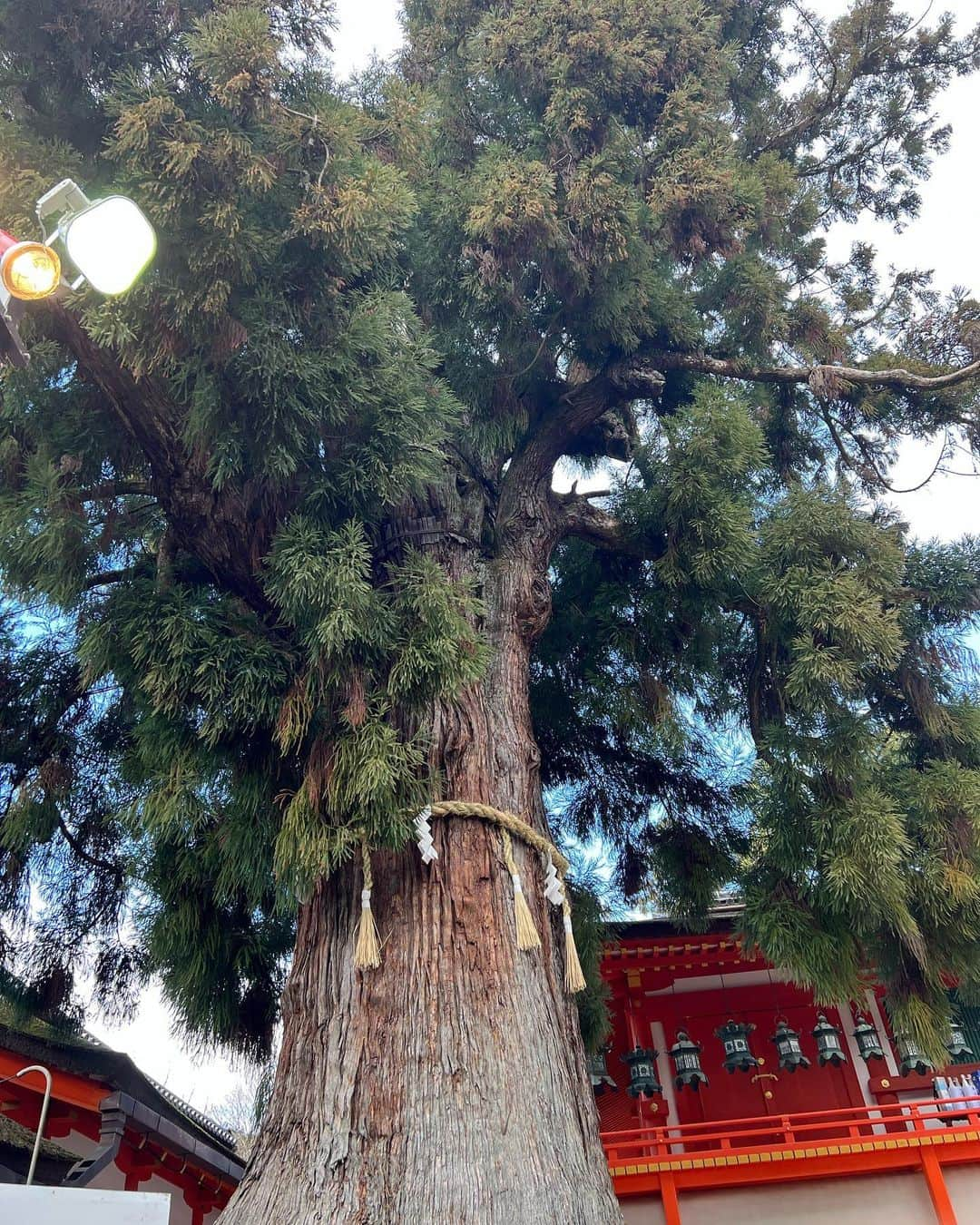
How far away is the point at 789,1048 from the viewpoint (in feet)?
21.2

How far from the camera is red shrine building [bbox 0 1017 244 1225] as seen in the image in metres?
4.35

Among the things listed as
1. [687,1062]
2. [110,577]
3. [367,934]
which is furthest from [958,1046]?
[110,577]

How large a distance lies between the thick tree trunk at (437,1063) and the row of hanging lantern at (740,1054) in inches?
156

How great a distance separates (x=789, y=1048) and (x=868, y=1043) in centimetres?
69

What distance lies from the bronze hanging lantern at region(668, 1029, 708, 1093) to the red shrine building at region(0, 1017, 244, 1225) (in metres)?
3.35

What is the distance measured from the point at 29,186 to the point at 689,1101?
7.69 m

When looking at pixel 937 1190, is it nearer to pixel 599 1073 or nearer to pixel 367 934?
pixel 599 1073

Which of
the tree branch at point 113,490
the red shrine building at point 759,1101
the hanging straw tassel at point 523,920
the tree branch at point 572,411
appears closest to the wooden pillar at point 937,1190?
the red shrine building at point 759,1101

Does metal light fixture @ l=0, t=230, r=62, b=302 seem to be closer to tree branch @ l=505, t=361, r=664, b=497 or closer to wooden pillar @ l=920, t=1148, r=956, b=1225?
tree branch @ l=505, t=361, r=664, b=497

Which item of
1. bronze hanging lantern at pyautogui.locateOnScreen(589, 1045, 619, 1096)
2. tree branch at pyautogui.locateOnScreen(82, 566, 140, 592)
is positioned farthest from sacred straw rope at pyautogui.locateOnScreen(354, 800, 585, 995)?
bronze hanging lantern at pyautogui.locateOnScreen(589, 1045, 619, 1096)

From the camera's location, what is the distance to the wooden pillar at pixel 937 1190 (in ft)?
17.4

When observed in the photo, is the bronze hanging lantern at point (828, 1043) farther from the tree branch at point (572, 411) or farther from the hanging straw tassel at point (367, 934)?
the hanging straw tassel at point (367, 934)

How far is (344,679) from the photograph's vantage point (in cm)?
325

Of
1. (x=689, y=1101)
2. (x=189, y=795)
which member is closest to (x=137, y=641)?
A: (x=189, y=795)
